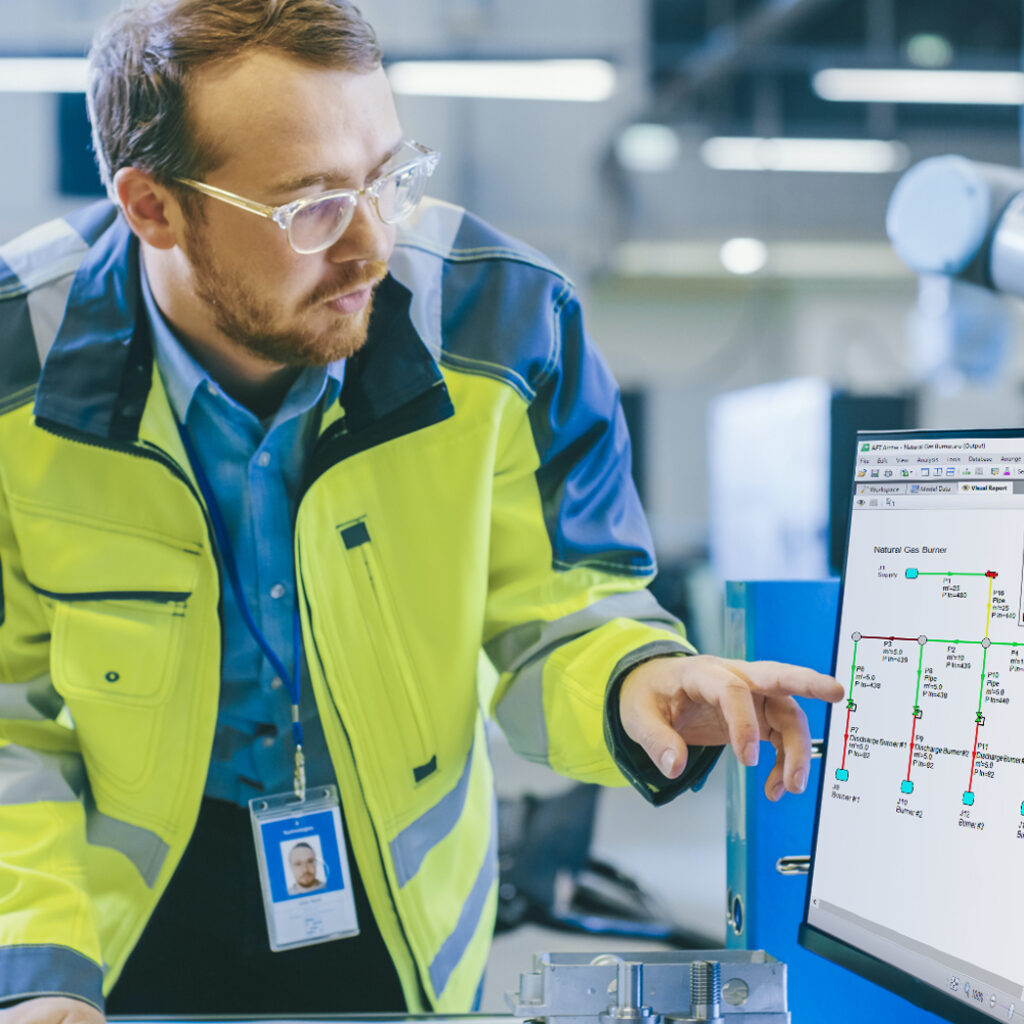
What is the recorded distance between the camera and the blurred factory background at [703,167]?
263 inches

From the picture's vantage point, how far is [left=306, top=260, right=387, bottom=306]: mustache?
1.18m

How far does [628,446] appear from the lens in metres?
1.37

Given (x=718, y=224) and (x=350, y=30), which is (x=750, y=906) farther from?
(x=718, y=224)

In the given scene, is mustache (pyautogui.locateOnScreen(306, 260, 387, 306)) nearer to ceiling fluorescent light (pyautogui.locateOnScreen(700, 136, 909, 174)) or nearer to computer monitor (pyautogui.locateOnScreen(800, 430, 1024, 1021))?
computer monitor (pyautogui.locateOnScreen(800, 430, 1024, 1021))

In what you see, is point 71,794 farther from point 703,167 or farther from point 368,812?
point 703,167

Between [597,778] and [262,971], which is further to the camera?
[262,971]

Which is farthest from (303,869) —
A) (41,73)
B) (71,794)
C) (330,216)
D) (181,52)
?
(41,73)

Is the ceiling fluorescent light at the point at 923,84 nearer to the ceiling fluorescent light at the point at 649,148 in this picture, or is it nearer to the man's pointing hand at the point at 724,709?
the ceiling fluorescent light at the point at 649,148

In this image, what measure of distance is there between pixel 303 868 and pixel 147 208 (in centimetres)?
68

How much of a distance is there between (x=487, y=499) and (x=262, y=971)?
57cm

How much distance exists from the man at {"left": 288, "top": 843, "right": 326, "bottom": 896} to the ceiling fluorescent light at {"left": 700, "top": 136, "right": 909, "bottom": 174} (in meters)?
7.39

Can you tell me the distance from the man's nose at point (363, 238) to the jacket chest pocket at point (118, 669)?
0.37 m

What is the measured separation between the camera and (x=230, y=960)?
1348 millimetres

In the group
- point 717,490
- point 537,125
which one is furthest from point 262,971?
point 537,125
